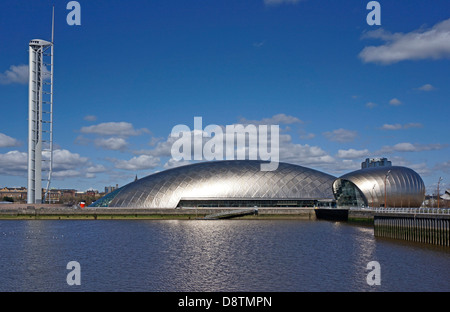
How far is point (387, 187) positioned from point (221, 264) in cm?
6781

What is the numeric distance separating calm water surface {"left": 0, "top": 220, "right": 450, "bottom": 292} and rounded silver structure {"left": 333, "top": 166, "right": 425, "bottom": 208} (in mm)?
44710

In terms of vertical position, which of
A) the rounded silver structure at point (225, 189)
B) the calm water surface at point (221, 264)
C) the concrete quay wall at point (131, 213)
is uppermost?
the rounded silver structure at point (225, 189)

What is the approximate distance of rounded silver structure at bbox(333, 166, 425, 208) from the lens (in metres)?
96.4

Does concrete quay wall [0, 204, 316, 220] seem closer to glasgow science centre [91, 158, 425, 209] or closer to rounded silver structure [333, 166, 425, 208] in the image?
glasgow science centre [91, 158, 425, 209]

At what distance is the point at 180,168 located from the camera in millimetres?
114688

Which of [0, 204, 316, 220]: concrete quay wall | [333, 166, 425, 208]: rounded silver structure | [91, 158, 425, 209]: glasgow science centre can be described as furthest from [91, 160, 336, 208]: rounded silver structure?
[333, 166, 425, 208]: rounded silver structure

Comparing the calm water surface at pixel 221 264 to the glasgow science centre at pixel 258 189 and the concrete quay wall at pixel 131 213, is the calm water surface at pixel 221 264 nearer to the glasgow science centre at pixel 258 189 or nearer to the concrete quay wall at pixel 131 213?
the concrete quay wall at pixel 131 213

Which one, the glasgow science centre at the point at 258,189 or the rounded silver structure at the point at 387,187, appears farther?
the glasgow science centre at the point at 258,189

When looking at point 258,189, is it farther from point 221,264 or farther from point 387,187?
point 221,264

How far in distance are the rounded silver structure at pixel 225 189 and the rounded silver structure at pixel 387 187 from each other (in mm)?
8746

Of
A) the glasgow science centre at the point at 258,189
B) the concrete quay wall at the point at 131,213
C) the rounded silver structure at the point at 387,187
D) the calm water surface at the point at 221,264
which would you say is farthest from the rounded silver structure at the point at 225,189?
the calm water surface at the point at 221,264

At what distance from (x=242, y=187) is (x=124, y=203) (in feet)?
84.4

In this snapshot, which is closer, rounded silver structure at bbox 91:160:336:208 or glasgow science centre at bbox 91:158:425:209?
glasgow science centre at bbox 91:158:425:209

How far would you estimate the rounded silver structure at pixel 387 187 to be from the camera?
9638cm
